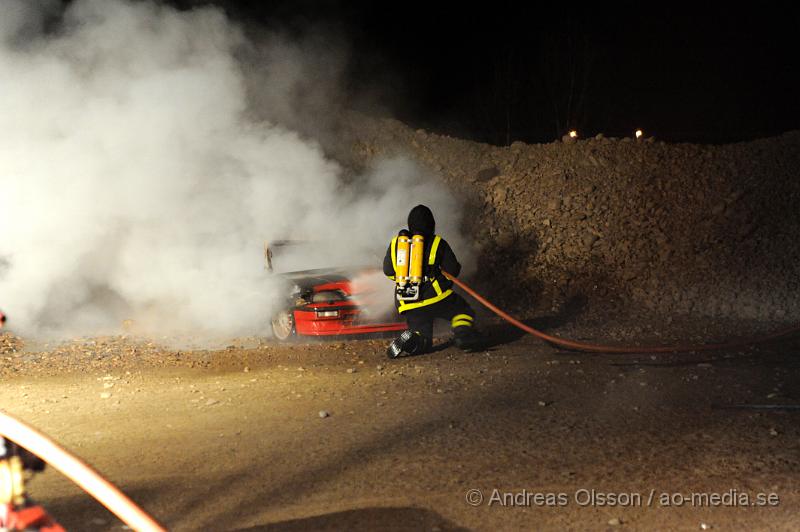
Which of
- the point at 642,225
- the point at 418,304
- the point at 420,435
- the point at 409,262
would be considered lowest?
the point at 420,435

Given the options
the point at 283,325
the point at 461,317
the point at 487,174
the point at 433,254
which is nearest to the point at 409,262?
the point at 433,254

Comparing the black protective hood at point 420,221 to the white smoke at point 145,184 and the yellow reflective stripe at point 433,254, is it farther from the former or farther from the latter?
the white smoke at point 145,184

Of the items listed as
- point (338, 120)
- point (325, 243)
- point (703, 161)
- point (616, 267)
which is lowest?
point (616, 267)

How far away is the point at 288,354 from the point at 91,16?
5874mm

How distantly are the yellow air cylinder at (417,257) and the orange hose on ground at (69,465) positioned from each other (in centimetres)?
680

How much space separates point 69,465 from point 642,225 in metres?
13.1

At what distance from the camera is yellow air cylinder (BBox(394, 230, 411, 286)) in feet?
30.3

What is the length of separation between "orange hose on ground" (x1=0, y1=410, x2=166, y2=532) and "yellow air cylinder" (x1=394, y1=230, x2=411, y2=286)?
678 centimetres

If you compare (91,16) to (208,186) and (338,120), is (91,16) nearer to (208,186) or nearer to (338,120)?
(208,186)

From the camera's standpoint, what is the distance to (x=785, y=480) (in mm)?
4777

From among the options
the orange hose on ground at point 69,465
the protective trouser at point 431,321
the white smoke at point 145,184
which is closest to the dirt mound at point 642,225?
the white smoke at point 145,184

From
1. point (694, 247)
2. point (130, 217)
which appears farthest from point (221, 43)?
point (694, 247)

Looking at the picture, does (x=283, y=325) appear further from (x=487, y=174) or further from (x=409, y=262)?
(x=487, y=174)

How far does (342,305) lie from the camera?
10.3 m
